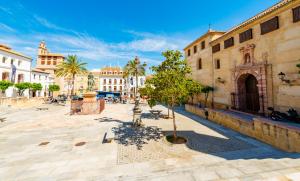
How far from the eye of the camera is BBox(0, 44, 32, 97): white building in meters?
34.6

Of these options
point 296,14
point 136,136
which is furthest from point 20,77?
point 296,14

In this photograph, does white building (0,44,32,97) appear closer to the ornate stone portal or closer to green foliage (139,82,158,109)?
green foliage (139,82,158,109)

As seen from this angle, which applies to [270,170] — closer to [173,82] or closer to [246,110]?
[173,82]

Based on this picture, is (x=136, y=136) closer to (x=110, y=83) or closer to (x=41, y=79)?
(x=41, y=79)

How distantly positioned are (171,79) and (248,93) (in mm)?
11809

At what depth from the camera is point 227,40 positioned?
1775 centimetres

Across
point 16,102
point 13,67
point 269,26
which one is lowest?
point 16,102

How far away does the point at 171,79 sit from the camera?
8945mm

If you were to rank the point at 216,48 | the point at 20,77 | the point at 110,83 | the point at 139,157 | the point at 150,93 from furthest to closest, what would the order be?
the point at 110,83, the point at 20,77, the point at 216,48, the point at 150,93, the point at 139,157

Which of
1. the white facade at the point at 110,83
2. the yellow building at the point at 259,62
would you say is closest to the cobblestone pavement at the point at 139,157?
the yellow building at the point at 259,62

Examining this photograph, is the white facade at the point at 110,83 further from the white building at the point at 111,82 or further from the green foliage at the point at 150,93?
the green foliage at the point at 150,93

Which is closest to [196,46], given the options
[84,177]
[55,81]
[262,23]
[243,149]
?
[262,23]

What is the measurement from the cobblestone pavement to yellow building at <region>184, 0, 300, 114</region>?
18.3 feet

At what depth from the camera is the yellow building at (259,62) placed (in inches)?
441
